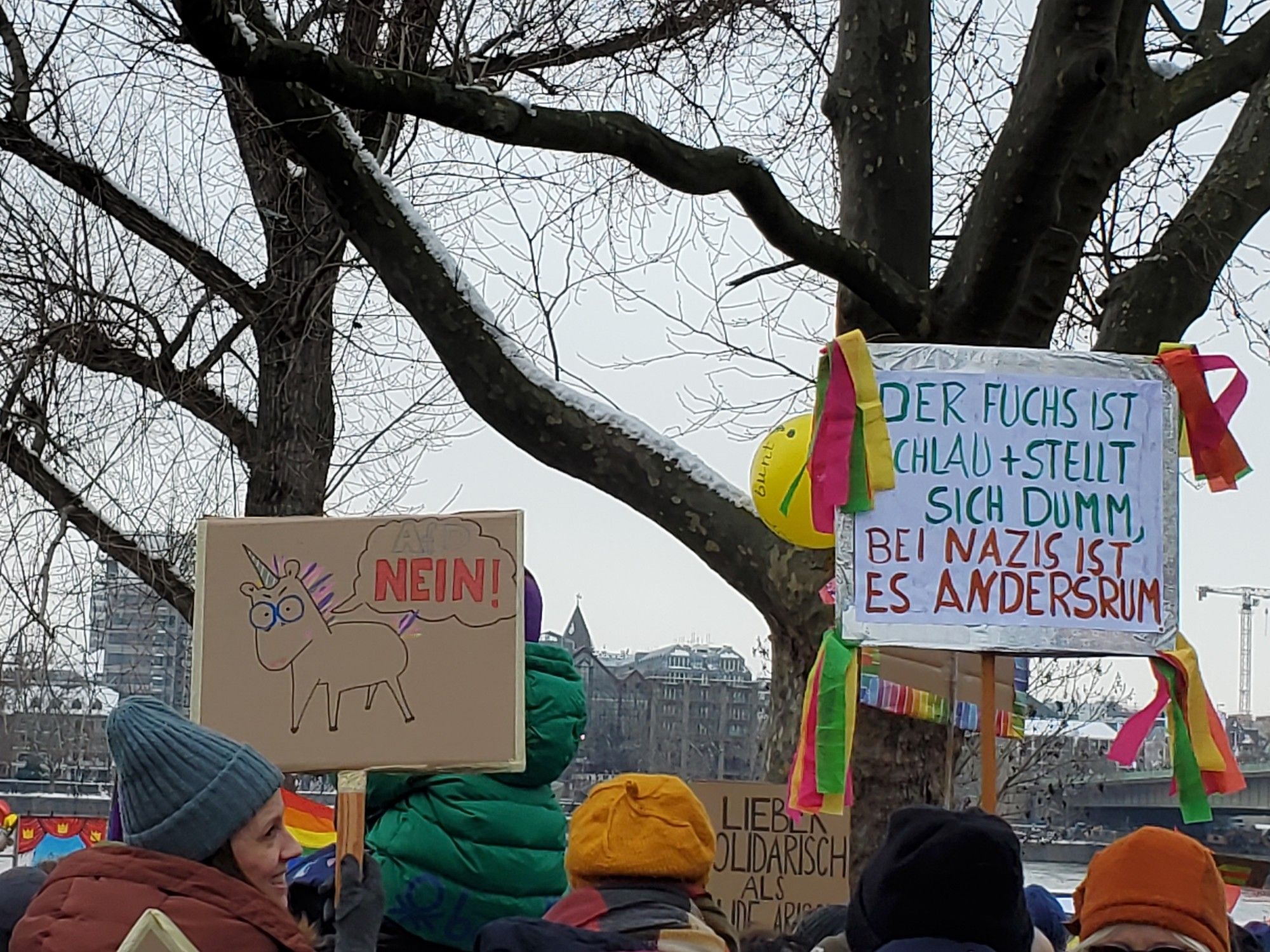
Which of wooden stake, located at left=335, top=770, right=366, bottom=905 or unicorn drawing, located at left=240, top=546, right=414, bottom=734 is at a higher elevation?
unicorn drawing, located at left=240, top=546, right=414, bottom=734

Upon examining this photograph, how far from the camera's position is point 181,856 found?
249 cm

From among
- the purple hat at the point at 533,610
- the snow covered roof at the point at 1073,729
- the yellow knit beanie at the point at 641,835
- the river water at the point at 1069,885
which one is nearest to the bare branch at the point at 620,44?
the purple hat at the point at 533,610

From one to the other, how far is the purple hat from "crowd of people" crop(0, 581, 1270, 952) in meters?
0.03

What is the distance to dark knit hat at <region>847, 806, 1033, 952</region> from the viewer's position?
2.56 m

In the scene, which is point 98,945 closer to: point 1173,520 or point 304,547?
point 304,547

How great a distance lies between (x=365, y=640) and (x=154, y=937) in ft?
4.73

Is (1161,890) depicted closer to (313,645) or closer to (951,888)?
(951,888)

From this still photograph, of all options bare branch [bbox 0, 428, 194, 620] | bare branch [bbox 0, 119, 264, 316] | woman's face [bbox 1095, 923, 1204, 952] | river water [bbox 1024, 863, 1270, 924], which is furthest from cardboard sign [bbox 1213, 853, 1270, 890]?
bare branch [bbox 0, 119, 264, 316]

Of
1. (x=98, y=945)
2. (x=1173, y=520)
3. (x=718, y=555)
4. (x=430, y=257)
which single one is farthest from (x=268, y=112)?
(x=98, y=945)

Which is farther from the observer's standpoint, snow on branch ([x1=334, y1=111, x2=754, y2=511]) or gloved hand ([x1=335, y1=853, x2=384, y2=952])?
snow on branch ([x1=334, y1=111, x2=754, y2=511])

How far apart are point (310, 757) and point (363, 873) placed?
0.79 metres

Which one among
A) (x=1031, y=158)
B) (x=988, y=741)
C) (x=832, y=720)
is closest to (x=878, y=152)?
(x=1031, y=158)

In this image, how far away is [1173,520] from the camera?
14.5 ft

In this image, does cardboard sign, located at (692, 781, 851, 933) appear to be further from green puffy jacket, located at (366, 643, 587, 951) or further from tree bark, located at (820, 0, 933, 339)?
tree bark, located at (820, 0, 933, 339)
